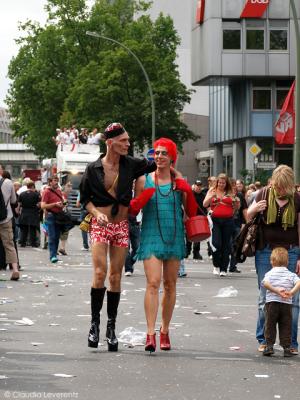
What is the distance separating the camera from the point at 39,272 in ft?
72.5

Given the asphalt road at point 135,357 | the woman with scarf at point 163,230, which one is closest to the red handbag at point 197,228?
the woman with scarf at point 163,230

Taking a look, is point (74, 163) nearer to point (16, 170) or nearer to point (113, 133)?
point (113, 133)

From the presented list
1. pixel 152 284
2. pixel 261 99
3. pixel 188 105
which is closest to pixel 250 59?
pixel 261 99

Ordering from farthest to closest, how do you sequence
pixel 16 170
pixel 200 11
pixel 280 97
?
1. pixel 16 170
2. pixel 280 97
3. pixel 200 11

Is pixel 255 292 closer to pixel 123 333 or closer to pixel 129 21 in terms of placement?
pixel 123 333

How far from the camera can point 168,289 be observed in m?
10.6

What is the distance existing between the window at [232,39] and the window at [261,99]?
9.53 feet

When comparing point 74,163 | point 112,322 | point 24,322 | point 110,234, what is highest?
point 74,163

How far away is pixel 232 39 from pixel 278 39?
2.33 m

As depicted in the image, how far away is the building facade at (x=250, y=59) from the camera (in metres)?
62.5

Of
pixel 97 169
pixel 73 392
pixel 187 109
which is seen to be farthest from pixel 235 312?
pixel 187 109

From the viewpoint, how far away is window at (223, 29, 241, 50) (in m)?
62.6

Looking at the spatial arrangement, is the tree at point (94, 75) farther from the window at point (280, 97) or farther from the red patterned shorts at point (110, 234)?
the red patterned shorts at point (110, 234)

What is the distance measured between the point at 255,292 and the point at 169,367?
869 cm
